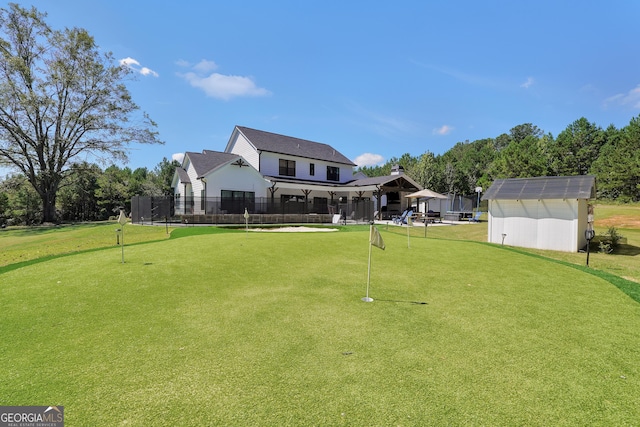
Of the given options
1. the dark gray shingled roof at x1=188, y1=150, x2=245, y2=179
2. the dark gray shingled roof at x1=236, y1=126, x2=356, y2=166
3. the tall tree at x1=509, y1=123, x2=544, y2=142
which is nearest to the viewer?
the dark gray shingled roof at x1=188, y1=150, x2=245, y2=179

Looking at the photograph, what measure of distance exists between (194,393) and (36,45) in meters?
39.0

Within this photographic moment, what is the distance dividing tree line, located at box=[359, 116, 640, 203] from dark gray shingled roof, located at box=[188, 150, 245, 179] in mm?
36159

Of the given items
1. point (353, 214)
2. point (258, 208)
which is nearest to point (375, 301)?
point (258, 208)

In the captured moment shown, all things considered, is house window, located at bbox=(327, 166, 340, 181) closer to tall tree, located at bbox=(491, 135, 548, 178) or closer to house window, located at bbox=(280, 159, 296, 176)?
house window, located at bbox=(280, 159, 296, 176)

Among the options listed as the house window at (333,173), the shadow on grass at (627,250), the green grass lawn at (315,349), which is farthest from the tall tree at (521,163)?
the green grass lawn at (315,349)

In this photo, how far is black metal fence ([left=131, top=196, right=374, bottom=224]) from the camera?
74.4 feet

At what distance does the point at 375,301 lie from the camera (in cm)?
516

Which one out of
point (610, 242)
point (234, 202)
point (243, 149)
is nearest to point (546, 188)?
point (610, 242)

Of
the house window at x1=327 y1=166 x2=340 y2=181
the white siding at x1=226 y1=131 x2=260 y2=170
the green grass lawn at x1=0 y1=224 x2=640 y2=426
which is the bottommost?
the green grass lawn at x1=0 y1=224 x2=640 y2=426

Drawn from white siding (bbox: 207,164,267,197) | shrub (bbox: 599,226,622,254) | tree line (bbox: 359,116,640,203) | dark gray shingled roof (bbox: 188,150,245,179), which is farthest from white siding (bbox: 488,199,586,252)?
tree line (bbox: 359,116,640,203)

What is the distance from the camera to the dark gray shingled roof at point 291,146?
3009cm

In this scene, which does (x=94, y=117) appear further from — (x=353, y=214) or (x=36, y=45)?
(x=353, y=214)

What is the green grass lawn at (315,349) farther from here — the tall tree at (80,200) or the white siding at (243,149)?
the tall tree at (80,200)

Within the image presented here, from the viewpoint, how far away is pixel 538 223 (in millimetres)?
13773
